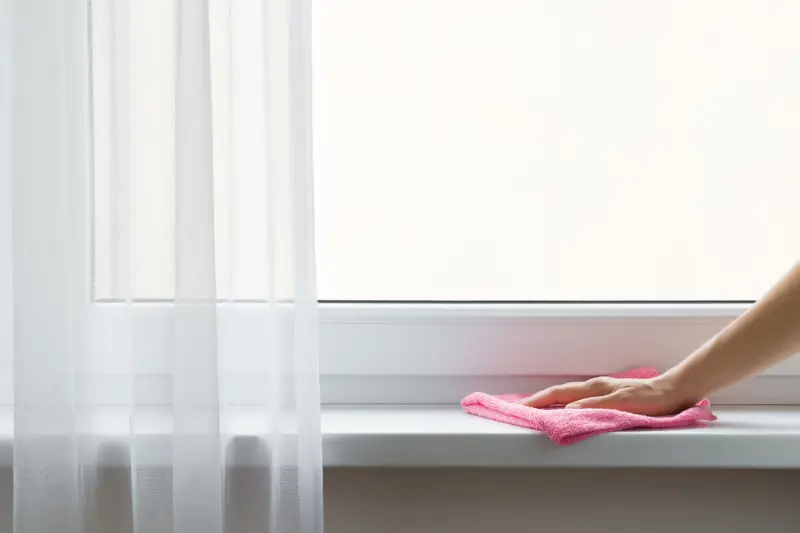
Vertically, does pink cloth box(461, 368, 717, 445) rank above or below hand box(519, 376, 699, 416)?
below

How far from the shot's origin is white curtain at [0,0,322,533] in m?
0.91

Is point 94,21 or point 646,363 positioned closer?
point 94,21

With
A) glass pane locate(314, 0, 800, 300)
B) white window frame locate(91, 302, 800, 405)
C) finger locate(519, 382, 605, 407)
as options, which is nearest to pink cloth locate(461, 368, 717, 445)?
finger locate(519, 382, 605, 407)

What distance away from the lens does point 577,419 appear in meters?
0.94

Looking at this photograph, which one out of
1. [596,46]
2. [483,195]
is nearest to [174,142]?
[483,195]

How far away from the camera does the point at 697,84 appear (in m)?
1.21

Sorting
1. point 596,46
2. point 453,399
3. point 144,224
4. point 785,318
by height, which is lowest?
point 453,399

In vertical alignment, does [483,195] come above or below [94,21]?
below

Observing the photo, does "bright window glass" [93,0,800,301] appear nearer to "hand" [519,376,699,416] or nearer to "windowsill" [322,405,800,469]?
"hand" [519,376,699,416]

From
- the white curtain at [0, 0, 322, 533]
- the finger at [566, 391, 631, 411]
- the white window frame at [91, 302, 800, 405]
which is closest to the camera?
the white curtain at [0, 0, 322, 533]

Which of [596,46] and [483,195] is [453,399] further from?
[596,46]

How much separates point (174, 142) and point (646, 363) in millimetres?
724

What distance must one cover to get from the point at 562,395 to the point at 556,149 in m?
0.37

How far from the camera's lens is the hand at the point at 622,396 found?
1023 mm
